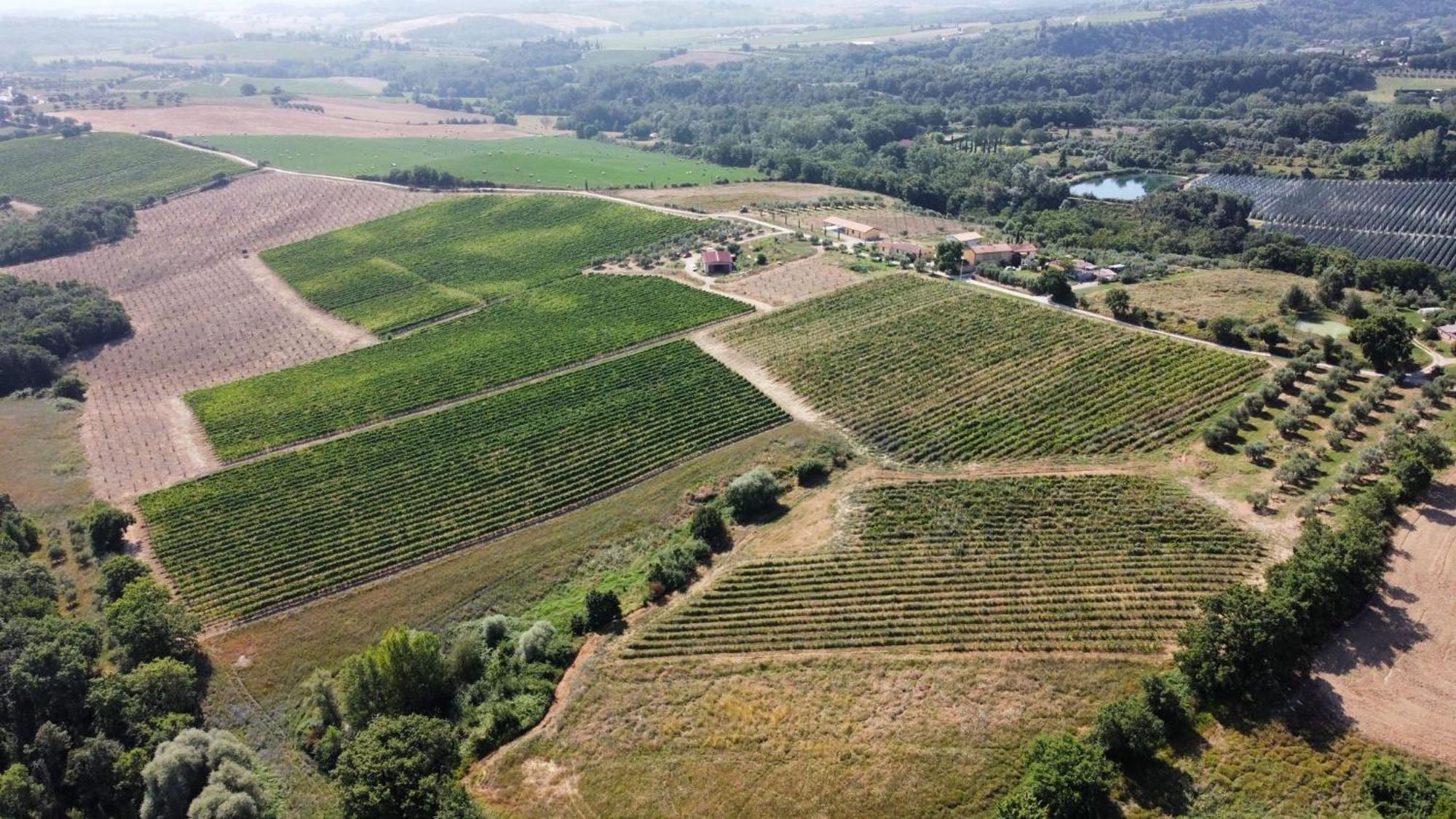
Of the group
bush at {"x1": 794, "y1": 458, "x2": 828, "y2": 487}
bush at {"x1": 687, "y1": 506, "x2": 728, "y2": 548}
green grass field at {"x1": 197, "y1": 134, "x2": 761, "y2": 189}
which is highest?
green grass field at {"x1": 197, "y1": 134, "x2": 761, "y2": 189}

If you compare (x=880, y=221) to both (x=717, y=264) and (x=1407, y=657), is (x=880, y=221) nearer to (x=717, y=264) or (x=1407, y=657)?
(x=717, y=264)

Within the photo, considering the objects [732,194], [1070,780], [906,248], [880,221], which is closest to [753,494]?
[1070,780]

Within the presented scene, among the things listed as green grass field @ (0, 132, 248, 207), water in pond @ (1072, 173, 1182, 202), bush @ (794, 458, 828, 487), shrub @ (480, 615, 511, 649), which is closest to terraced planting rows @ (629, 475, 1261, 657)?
bush @ (794, 458, 828, 487)

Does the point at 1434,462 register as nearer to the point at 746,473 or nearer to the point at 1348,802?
the point at 1348,802

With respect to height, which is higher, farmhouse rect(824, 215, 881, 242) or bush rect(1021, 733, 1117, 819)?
farmhouse rect(824, 215, 881, 242)

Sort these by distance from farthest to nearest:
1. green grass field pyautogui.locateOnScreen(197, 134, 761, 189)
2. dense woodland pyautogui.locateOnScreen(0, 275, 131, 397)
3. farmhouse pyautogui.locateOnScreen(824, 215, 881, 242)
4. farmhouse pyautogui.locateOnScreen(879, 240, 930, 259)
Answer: green grass field pyautogui.locateOnScreen(197, 134, 761, 189) → farmhouse pyautogui.locateOnScreen(824, 215, 881, 242) → farmhouse pyautogui.locateOnScreen(879, 240, 930, 259) → dense woodland pyautogui.locateOnScreen(0, 275, 131, 397)

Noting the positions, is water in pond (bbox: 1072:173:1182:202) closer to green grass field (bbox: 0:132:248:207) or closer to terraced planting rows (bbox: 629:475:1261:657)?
terraced planting rows (bbox: 629:475:1261:657)

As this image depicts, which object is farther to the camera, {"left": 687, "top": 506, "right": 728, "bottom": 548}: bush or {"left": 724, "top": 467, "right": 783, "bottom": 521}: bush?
{"left": 724, "top": 467, "right": 783, "bottom": 521}: bush
